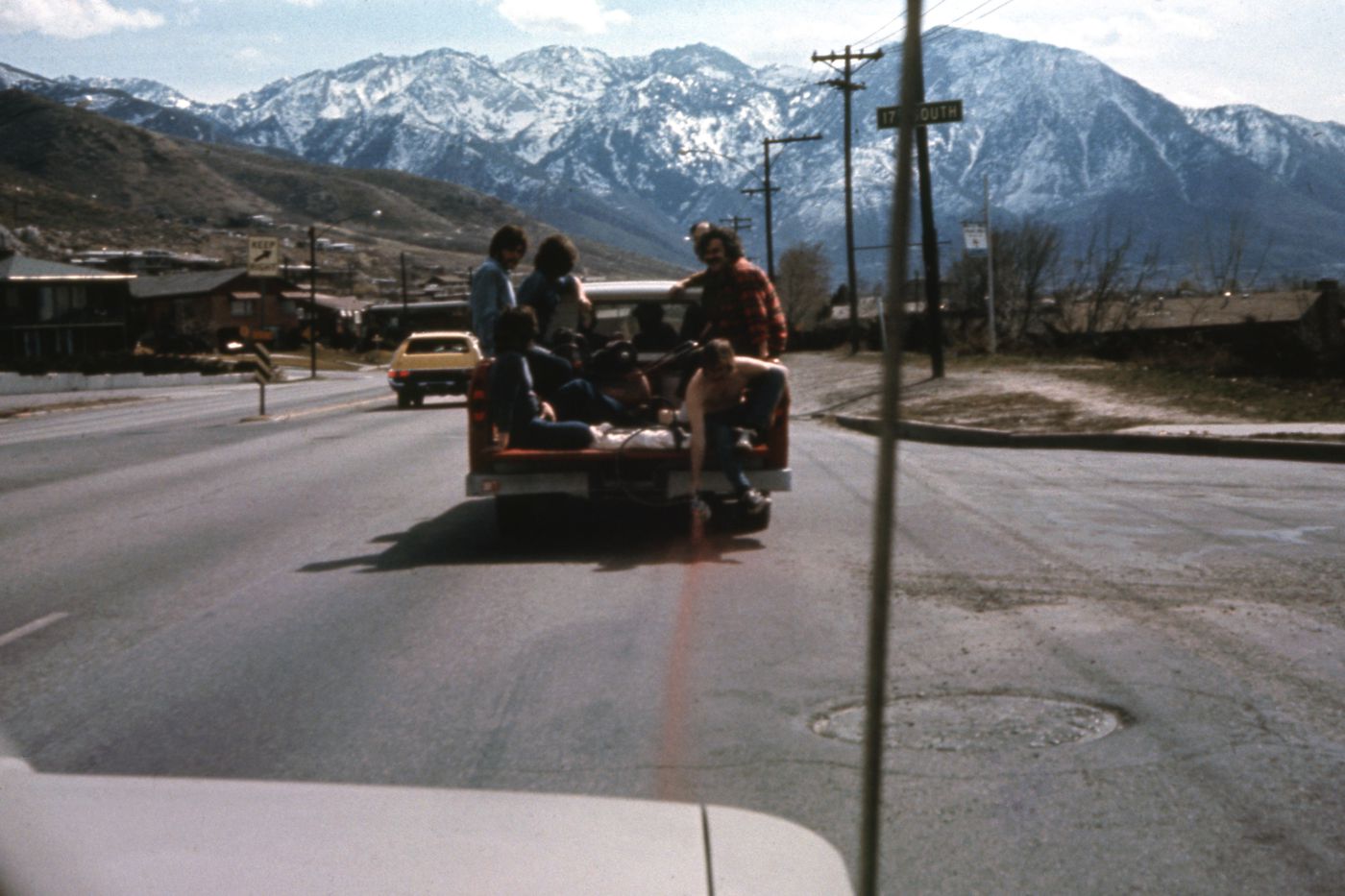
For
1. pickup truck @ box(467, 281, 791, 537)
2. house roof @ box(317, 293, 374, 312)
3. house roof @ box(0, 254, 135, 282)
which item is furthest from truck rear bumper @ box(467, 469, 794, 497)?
house roof @ box(317, 293, 374, 312)

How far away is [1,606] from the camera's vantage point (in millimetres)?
9047

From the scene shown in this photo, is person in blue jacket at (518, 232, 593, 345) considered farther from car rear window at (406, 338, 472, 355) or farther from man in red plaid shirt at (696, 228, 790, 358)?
car rear window at (406, 338, 472, 355)

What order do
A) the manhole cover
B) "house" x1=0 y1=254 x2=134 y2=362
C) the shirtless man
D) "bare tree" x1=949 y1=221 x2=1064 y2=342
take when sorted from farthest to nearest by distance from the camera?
"house" x1=0 y1=254 x2=134 y2=362
"bare tree" x1=949 y1=221 x2=1064 y2=342
the shirtless man
the manhole cover

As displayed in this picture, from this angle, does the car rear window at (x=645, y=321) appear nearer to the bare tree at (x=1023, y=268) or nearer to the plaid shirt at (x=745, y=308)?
the plaid shirt at (x=745, y=308)

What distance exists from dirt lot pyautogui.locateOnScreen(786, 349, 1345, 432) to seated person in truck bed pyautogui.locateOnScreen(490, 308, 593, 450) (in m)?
5.64

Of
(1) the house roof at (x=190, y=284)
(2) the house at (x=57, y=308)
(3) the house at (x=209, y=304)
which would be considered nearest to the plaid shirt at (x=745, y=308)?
(2) the house at (x=57, y=308)

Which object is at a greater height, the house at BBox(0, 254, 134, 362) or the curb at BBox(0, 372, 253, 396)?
the house at BBox(0, 254, 134, 362)

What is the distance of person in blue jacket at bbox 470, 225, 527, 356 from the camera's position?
10.8 metres

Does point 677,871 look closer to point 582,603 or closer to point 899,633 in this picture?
point 899,633

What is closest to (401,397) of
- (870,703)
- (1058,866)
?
(1058,866)

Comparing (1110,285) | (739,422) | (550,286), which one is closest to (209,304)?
(1110,285)

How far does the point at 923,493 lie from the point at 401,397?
22.1 meters

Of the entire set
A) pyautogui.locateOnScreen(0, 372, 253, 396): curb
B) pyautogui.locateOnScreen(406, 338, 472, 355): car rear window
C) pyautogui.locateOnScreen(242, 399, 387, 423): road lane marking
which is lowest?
pyautogui.locateOnScreen(0, 372, 253, 396): curb

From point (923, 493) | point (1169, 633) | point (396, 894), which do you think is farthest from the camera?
point (923, 493)
